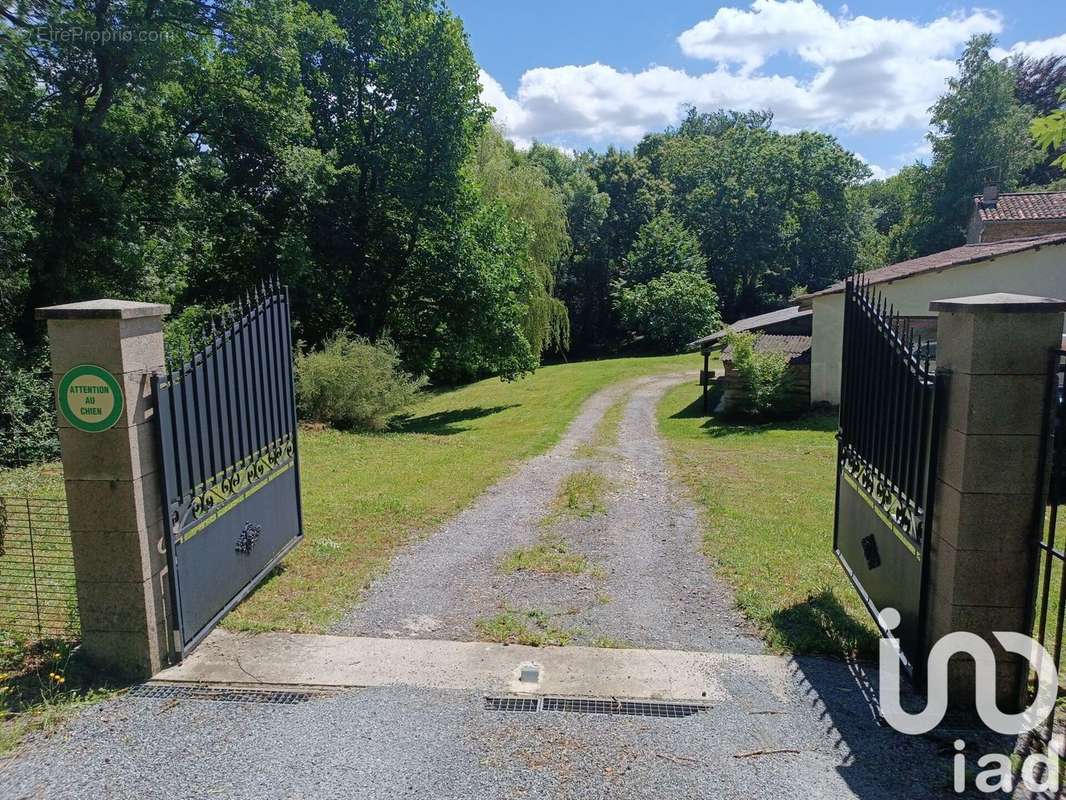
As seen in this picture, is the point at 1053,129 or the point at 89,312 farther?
the point at 1053,129

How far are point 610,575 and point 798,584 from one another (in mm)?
1628

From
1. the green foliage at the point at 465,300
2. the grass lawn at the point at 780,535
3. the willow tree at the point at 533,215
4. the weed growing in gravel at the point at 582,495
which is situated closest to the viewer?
the grass lawn at the point at 780,535

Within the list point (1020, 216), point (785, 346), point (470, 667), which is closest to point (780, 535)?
point (470, 667)

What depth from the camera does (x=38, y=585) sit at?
243 inches

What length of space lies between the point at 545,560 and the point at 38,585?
4.40m

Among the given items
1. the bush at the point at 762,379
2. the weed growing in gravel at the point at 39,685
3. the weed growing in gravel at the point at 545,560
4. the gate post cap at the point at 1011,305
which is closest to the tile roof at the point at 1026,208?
the bush at the point at 762,379

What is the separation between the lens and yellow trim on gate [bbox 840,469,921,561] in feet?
14.3

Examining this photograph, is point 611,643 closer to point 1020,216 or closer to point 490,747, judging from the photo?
point 490,747

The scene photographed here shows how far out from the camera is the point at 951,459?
155 inches

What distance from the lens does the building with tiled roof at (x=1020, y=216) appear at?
28.0 m

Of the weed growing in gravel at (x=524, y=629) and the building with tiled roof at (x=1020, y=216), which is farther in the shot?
the building with tiled roof at (x=1020, y=216)

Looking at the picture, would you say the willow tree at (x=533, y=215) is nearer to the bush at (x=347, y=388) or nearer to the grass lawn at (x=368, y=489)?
the grass lawn at (x=368, y=489)

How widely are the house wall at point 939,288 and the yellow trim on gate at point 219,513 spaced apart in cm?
1384

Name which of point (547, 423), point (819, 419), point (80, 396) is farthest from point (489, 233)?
point (80, 396)
